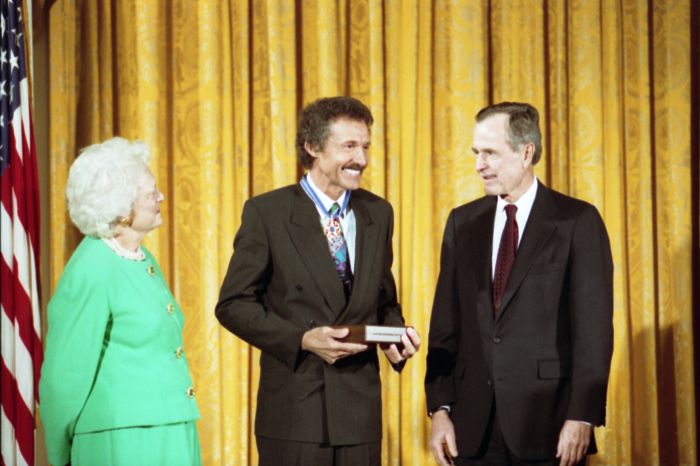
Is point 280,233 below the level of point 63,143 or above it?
below

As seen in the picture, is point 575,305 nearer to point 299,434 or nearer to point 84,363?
point 299,434

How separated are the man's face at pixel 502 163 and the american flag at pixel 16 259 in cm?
214

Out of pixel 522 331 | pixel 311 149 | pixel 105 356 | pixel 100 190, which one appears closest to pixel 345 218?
pixel 311 149

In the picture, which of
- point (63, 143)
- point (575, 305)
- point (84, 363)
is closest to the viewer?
point (84, 363)

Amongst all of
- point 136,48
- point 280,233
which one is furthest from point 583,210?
point 136,48

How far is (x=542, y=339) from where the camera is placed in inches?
115

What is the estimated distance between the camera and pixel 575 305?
288 centimetres

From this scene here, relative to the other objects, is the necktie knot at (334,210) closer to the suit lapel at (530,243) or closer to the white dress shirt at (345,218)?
the white dress shirt at (345,218)

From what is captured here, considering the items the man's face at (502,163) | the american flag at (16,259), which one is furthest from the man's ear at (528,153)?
the american flag at (16,259)

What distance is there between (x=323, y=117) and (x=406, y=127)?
1.79 metres

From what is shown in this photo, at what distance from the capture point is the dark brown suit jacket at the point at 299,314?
2.95m

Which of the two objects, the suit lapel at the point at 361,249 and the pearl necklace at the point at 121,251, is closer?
the pearl necklace at the point at 121,251

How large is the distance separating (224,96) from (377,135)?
2.70 ft

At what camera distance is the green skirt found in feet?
8.59
